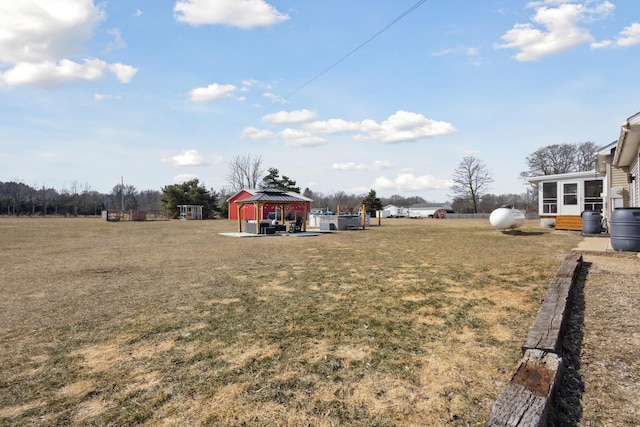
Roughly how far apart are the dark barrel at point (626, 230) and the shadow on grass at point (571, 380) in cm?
577

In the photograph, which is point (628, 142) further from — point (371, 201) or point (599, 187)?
point (371, 201)

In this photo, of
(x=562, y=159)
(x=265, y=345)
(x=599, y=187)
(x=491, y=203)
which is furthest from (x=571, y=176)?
(x=491, y=203)

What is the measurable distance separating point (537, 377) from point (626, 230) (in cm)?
846

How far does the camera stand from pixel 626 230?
341 inches

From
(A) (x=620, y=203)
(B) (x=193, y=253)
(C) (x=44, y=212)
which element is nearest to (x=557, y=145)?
(A) (x=620, y=203)

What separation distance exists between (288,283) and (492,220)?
45.0ft

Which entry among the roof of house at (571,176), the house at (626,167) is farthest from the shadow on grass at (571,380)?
the roof of house at (571,176)

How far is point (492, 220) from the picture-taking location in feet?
56.6

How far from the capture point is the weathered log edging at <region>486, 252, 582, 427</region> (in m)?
2.12

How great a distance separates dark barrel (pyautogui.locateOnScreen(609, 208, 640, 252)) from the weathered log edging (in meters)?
6.37

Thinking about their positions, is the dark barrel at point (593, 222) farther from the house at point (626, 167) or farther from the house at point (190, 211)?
the house at point (190, 211)

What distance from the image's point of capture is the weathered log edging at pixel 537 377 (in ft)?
6.94

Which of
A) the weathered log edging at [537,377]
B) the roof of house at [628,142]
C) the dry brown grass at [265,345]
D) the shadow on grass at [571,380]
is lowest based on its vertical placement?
the dry brown grass at [265,345]

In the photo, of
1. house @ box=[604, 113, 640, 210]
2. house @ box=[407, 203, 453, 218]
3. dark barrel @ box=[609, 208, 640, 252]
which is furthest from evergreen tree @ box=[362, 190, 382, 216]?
dark barrel @ box=[609, 208, 640, 252]
